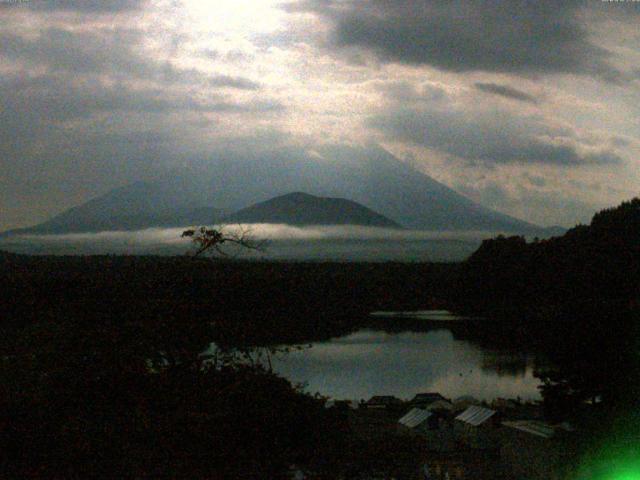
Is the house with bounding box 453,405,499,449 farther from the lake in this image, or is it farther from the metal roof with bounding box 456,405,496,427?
the lake

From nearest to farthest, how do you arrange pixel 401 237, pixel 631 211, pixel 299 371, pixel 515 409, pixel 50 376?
pixel 50 376
pixel 515 409
pixel 299 371
pixel 631 211
pixel 401 237

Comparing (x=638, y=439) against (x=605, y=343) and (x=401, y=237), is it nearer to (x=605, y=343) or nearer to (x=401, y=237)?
(x=605, y=343)

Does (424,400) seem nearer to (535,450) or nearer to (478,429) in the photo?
(478,429)

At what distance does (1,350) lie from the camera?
25.7 ft

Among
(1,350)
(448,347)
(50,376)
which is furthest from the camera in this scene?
(448,347)

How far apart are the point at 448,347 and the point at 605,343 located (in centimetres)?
3133

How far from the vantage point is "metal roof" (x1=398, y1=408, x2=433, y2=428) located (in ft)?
61.8

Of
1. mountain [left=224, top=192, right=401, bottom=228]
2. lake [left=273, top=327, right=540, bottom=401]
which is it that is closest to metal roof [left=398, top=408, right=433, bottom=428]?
lake [left=273, top=327, right=540, bottom=401]

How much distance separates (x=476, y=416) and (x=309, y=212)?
16807cm

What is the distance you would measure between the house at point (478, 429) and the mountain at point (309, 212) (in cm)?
14616

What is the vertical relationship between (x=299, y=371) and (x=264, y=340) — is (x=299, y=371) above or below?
below

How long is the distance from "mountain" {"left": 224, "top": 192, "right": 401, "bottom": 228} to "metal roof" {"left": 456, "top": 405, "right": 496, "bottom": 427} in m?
145

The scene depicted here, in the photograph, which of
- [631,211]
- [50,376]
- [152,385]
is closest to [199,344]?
[152,385]

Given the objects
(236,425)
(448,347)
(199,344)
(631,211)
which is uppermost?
(631,211)
